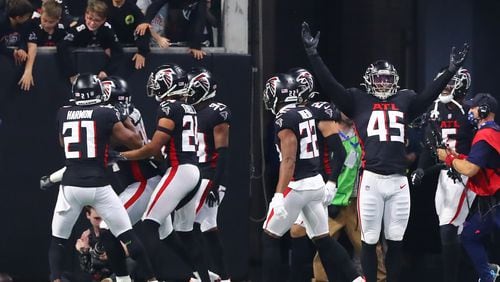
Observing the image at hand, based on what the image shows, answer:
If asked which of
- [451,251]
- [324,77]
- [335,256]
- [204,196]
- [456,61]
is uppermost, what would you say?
[456,61]

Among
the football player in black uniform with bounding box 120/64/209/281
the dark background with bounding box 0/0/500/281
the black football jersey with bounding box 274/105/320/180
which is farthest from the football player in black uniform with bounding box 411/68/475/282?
the football player in black uniform with bounding box 120/64/209/281

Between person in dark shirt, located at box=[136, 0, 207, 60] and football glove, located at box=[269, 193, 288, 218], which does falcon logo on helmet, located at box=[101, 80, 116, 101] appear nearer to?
person in dark shirt, located at box=[136, 0, 207, 60]

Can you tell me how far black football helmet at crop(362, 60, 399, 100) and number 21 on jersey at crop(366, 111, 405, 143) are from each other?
0.61ft

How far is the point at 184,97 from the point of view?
13445mm

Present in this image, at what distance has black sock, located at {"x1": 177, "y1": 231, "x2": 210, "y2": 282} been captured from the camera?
43.6 ft

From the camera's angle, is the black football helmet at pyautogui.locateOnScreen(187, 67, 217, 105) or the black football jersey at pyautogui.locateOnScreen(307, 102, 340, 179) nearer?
the black football jersey at pyautogui.locateOnScreen(307, 102, 340, 179)

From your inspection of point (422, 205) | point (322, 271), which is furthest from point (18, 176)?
point (422, 205)

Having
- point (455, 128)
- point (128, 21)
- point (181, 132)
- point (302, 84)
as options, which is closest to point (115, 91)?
point (181, 132)

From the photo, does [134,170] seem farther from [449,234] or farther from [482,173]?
[482,173]

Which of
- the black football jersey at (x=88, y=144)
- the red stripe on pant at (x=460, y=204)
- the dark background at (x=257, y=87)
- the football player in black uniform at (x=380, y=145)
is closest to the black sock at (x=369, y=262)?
the football player in black uniform at (x=380, y=145)

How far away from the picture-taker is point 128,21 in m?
14.8

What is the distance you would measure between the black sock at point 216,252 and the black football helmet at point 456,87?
250 centimetres

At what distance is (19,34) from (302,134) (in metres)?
3.34

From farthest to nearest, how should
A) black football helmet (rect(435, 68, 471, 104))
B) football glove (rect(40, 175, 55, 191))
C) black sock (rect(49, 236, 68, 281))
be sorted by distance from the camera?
black football helmet (rect(435, 68, 471, 104))
football glove (rect(40, 175, 55, 191))
black sock (rect(49, 236, 68, 281))
